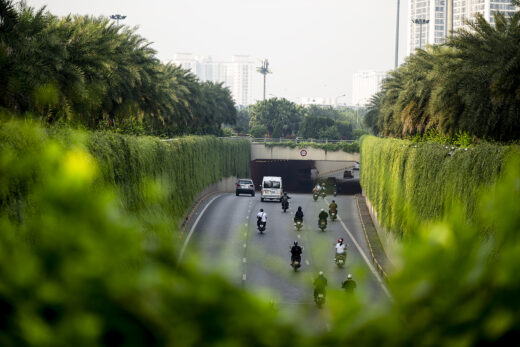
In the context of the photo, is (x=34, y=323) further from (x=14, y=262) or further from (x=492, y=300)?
(x=492, y=300)

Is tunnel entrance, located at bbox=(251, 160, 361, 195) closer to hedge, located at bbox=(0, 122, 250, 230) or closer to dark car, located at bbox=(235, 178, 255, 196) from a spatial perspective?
dark car, located at bbox=(235, 178, 255, 196)

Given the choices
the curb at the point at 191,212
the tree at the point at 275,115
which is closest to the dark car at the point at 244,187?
the curb at the point at 191,212

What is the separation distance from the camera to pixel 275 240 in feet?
113

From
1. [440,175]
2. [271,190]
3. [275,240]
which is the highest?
[440,175]

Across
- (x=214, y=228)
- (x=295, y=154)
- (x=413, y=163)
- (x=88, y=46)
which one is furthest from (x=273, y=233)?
(x=295, y=154)

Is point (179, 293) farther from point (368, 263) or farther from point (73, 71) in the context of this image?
point (368, 263)

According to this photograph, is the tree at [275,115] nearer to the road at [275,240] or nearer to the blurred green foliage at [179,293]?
the road at [275,240]

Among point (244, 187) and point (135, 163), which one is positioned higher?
point (135, 163)

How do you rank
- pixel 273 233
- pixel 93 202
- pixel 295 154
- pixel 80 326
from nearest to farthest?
pixel 80 326, pixel 93 202, pixel 273 233, pixel 295 154

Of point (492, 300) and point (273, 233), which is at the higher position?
point (492, 300)

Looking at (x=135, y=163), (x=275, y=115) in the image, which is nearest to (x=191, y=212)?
(x=135, y=163)

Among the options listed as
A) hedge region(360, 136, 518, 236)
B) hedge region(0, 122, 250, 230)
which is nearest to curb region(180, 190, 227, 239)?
hedge region(0, 122, 250, 230)

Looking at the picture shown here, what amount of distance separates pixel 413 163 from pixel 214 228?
15.9 metres

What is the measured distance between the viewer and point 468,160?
17594 millimetres
